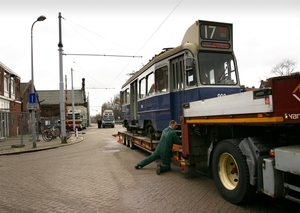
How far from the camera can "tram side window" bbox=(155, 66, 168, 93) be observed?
860cm

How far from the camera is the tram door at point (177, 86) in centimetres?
782

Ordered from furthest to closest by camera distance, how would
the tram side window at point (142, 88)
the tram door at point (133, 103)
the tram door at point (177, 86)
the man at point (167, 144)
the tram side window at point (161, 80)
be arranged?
the tram door at point (133, 103)
the tram side window at point (142, 88)
the tram side window at point (161, 80)
the tram door at point (177, 86)
the man at point (167, 144)

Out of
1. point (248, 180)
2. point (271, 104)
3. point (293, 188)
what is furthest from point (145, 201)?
point (271, 104)

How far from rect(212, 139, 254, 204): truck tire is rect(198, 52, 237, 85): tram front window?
2742 mm

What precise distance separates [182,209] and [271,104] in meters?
2.37

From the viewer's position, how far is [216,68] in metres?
7.59

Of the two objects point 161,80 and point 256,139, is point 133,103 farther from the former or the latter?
point 256,139

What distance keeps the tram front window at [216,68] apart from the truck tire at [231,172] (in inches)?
108

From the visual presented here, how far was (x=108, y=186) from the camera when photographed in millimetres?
6289

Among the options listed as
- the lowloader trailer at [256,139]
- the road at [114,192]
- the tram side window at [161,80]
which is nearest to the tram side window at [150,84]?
the tram side window at [161,80]

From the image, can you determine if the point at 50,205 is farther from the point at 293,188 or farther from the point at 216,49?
the point at 216,49

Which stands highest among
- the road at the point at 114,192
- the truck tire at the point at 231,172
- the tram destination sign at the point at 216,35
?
the tram destination sign at the point at 216,35

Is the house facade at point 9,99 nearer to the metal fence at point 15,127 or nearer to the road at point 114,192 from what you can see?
the metal fence at point 15,127

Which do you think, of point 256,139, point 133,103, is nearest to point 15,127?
point 133,103
